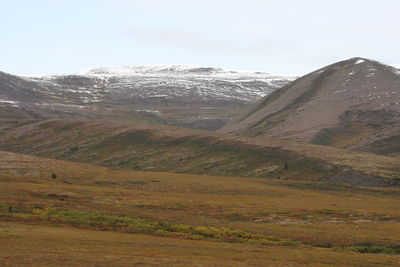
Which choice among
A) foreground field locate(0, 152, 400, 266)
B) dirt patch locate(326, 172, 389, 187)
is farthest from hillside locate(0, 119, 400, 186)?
foreground field locate(0, 152, 400, 266)

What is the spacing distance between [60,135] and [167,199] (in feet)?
404

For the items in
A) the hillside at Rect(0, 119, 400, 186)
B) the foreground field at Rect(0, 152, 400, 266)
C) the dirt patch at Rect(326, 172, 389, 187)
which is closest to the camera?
the foreground field at Rect(0, 152, 400, 266)

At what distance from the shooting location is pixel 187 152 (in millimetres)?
148000

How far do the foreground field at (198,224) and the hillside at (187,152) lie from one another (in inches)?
752

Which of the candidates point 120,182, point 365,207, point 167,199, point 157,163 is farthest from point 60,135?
point 365,207

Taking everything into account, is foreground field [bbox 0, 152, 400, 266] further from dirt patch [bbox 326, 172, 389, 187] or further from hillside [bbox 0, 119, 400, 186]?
hillside [bbox 0, 119, 400, 186]

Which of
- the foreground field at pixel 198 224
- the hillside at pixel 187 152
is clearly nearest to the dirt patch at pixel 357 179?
the hillside at pixel 187 152

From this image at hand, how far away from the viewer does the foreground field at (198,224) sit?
31781 mm

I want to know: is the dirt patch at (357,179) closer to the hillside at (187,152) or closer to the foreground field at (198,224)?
the hillside at (187,152)

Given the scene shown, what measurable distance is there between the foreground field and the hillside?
1910cm

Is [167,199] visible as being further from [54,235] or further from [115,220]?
[54,235]

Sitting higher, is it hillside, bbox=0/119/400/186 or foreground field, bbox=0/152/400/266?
foreground field, bbox=0/152/400/266

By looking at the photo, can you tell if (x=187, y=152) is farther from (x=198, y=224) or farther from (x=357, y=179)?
(x=198, y=224)

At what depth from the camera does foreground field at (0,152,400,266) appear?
31.8m
